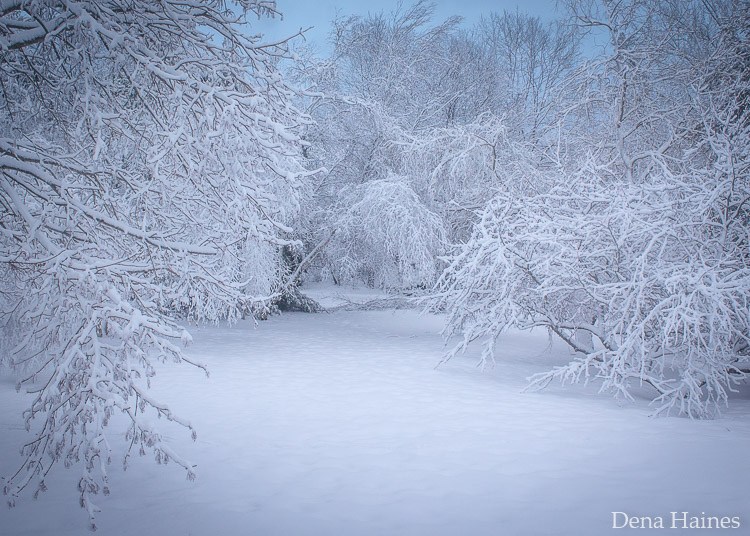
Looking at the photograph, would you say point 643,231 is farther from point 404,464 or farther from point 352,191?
point 352,191

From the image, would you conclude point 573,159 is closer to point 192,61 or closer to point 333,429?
point 333,429

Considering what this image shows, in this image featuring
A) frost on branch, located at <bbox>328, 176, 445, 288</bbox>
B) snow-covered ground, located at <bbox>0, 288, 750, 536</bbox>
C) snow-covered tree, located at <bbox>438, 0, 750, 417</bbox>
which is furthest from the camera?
frost on branch, located at <bbox>328, 176, 445, 288</bbox>

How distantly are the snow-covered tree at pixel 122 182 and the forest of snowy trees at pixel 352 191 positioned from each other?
0.03 metres

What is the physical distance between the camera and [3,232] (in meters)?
3.50

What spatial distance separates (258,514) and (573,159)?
28.0 ft

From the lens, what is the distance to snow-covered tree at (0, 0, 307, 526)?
10.4 ft

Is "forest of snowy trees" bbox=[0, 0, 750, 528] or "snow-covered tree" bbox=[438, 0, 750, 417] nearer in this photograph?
"forest of snowy trees" bbox=[0, 0, 750, 528]

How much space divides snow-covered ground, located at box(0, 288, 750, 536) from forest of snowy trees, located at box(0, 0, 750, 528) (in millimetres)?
359

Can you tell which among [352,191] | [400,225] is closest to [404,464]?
[400,225]

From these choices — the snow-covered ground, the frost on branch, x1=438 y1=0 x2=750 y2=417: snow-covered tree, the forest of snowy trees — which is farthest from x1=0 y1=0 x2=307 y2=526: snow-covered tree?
the frost on branch

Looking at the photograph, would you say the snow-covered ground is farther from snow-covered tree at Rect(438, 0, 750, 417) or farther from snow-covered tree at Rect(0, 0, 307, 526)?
snow-covered tree at Rect(438, 0, 750, 417)

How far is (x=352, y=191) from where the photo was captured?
554 inches

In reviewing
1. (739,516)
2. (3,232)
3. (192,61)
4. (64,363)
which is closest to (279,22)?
(192,61)

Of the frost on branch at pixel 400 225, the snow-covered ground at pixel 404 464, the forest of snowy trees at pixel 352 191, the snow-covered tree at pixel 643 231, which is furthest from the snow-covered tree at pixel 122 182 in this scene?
the frost on branch at pixel 400 225
